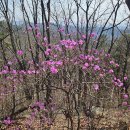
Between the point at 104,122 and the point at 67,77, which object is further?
the point at 104,122

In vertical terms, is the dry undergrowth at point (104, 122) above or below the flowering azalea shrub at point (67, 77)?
below

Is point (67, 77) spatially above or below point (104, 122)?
above

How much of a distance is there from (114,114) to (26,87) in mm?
3758

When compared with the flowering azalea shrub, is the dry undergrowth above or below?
below

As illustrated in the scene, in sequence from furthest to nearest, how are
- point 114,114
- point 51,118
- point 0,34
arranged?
point 0,34 < point 114,114 < point 51,118

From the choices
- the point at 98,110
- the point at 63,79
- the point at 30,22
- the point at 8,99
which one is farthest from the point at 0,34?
the point at 63,79

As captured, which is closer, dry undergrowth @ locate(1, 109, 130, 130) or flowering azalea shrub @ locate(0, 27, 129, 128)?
flowering azalea shrub @ locate(0, 27, 129, 128)

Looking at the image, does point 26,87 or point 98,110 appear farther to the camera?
point 98,110

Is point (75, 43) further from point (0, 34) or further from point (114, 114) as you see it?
point (0, 34)

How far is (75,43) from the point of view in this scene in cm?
777

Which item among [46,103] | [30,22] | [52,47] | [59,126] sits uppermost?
[30,22]

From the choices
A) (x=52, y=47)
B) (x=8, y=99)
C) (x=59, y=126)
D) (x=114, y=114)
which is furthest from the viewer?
(x=8, y=99)

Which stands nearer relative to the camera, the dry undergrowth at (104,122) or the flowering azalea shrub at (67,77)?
the flowering azalea shrub at (67,77)

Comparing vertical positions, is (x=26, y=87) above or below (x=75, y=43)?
below
